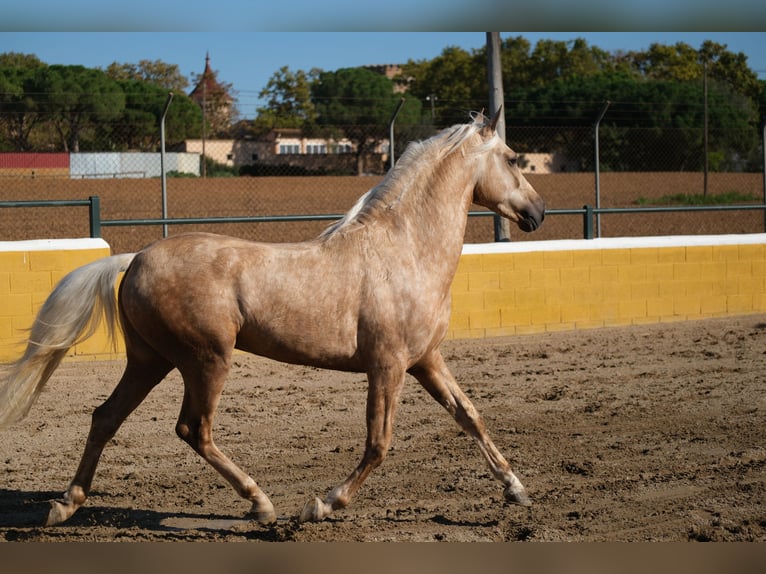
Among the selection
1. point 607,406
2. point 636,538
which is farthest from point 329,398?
point 636,538

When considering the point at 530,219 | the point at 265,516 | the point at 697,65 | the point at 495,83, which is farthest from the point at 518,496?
the point at 697,65

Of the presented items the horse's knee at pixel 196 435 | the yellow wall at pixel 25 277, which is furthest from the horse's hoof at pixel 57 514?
the yellow wall at pixel 25 277

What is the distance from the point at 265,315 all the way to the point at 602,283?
687cm

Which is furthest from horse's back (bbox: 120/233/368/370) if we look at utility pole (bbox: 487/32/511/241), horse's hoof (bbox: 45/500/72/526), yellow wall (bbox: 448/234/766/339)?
utility pole (bbox: 487/32/511/241)

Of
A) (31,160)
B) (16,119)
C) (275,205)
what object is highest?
(16,119)

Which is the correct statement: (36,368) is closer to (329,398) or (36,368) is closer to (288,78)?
(329,398)

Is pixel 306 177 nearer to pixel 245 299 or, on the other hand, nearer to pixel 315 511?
pixel 245 299

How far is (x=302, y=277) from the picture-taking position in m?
3.88

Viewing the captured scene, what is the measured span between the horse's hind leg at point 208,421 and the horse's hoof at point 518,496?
44.2 inches

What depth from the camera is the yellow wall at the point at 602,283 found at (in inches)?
375

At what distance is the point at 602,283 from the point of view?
10.0 m

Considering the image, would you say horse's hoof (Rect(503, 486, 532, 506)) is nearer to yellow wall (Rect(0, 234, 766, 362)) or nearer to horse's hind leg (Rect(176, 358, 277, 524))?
horse's hind leg (Rect(176, 358, 277, 524))

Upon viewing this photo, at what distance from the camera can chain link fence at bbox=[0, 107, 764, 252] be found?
1745cm

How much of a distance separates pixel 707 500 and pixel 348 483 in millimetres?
1720
